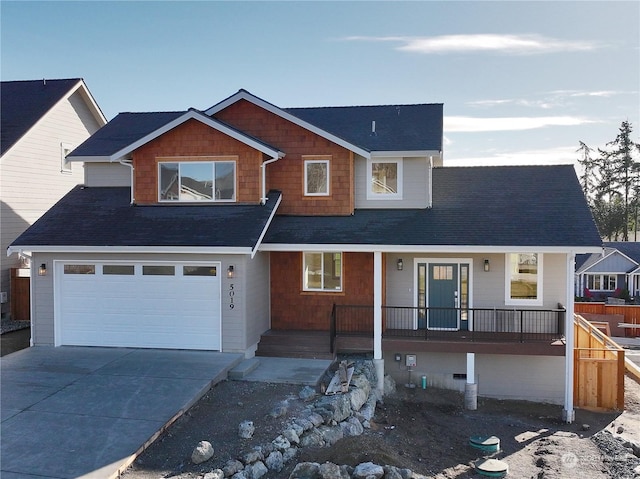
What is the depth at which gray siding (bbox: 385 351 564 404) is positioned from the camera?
539 inches

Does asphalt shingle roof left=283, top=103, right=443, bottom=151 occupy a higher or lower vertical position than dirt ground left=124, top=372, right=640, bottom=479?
higher

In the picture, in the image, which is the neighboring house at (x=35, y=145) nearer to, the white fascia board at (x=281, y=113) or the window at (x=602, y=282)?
the white fascia board at (x=281, y=113)

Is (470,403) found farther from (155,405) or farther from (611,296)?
(611,296)

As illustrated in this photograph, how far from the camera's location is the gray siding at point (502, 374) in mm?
13695

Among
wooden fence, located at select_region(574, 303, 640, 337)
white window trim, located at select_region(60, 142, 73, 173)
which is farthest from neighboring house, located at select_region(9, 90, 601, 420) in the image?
wooden fence, located at select_region(574, 303, 640, 337)

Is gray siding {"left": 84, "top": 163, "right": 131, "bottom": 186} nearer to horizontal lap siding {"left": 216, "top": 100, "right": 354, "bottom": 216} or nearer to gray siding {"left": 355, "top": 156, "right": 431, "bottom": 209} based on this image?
horizontal lap siding {"left": 216, "top": 100, "right": 354, "bottom": 216}

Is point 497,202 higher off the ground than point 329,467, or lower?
higher

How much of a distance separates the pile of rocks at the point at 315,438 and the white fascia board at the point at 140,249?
139 inches

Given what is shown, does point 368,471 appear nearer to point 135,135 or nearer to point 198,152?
point 198,152

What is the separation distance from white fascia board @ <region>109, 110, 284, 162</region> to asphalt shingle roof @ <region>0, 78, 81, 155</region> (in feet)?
20.7

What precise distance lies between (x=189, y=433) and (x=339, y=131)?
33.6 ft

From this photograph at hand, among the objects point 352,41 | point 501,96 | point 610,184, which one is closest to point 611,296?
point 501,96

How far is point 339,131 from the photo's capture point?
53.0 feet

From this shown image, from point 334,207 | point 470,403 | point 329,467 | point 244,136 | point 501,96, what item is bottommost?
point 470,403
